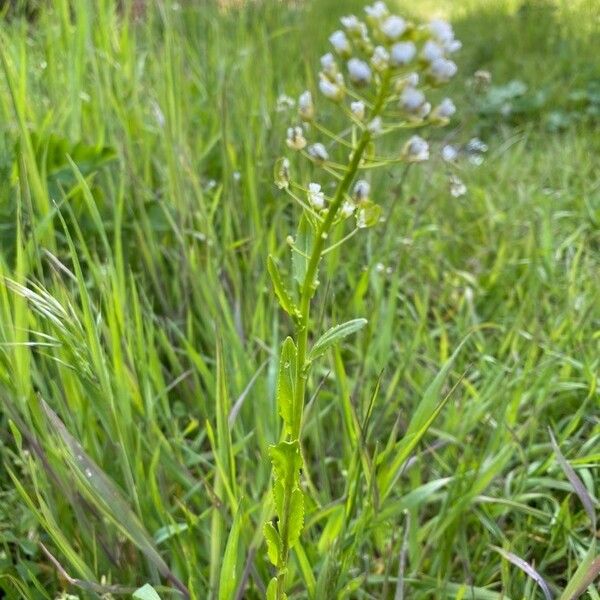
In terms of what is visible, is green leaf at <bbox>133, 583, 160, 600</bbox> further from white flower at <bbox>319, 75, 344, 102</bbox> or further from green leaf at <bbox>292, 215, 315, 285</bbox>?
white flower at <bbox>319, 75, 344, 102</bbox>

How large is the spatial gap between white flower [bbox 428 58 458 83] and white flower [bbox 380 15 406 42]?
34 mm

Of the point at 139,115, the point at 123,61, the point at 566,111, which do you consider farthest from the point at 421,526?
the point at 566,111

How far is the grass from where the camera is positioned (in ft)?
2.87

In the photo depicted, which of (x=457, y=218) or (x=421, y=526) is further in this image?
(x=457, y=218)

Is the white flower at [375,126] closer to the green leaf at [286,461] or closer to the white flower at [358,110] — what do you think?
the white flower at [358,110]

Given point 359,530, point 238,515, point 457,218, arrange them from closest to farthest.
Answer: point 238,515
point 359,530
point 457,218

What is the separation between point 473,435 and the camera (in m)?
1.26

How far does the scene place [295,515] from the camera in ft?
2.19

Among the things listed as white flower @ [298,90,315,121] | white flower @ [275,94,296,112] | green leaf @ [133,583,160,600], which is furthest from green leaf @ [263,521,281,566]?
white flower @ [275,94,296,112]

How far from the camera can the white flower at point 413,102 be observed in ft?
1.80

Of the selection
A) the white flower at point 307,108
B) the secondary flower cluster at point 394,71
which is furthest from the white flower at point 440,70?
the white flower at point 307,108

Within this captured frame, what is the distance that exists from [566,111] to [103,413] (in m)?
2.82

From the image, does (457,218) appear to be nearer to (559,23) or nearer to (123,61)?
(123,61)

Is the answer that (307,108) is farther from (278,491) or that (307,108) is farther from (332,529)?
(332,529)
